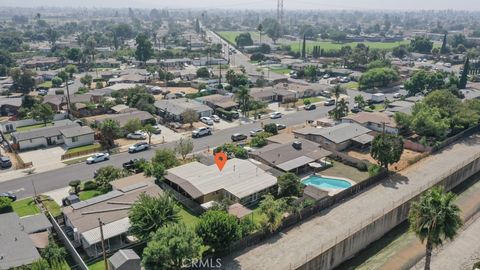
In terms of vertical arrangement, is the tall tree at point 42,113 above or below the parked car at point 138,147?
above

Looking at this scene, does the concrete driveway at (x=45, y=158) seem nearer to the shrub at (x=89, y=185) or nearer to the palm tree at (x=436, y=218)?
the shrub at (x=89, y=185)

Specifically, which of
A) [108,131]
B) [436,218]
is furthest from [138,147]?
[436,218]

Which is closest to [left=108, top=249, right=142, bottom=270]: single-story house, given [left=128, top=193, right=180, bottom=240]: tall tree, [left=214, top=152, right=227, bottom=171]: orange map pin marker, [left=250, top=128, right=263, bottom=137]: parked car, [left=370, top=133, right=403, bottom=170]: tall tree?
[left=128, top=193, right=180, bottom=240]: tall tree

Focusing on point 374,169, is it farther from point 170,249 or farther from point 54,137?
point 54,137

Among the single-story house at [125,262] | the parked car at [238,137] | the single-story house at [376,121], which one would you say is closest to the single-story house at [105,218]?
the single-story house at [125,262]

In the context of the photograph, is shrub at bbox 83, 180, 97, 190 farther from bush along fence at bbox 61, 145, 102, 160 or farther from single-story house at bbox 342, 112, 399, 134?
single-story house at bbox 342, 112, 399, 134
